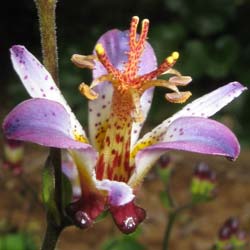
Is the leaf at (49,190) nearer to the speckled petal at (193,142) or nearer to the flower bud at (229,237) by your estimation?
the speckled petal at (193,142)

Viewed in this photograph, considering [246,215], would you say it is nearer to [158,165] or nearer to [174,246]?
[174,246]

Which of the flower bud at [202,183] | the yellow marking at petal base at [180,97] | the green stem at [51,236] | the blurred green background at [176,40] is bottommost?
the blurred green background at [176,40]

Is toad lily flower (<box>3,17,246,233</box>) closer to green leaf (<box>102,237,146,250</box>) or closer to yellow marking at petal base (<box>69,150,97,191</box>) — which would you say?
yellow marking at petal base (<box>69,150,97,191</box>)

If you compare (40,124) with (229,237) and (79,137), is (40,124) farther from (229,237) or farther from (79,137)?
(229,237)

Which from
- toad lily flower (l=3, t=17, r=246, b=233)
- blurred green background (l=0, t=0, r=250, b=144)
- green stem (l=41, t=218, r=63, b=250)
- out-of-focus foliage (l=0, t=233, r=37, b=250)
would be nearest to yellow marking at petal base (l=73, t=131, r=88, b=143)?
toad lily flower (l=3, t=17, r=246, b=233)

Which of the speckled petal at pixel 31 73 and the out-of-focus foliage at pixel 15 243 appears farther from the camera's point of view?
the out-of-focus foliage at pixel 15 243

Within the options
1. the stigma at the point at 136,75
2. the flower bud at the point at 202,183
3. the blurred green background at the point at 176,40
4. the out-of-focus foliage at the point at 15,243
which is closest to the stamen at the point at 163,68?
the stigma at the point at 136,75

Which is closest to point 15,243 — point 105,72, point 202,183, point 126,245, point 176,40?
point 126,245
